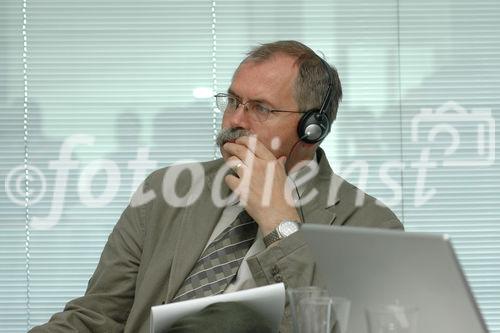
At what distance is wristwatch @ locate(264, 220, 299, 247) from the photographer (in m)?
1.73

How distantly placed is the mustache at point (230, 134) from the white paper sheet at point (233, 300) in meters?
0.73

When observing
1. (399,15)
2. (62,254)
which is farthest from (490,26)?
(62,254)

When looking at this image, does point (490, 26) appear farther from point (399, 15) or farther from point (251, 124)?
point (251, 124)

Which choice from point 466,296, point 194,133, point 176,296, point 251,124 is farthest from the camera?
point 194,133

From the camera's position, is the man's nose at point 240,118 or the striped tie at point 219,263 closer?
the striped tie at point 219,263

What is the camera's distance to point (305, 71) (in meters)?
2.04

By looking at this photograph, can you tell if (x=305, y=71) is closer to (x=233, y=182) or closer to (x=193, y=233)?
(x=233, y=182)

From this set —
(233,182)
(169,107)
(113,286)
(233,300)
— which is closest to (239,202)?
(233,182)

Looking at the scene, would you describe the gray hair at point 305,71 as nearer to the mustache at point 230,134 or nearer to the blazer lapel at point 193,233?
the mustache at point 230,134

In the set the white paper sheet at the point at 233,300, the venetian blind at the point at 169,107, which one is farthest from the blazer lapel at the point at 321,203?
the venetian blind at the point at 169,107

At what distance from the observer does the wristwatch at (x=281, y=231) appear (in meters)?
1.73

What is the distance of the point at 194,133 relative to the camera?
3.08m

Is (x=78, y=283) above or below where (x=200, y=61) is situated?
below

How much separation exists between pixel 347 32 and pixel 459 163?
0.62 meters
